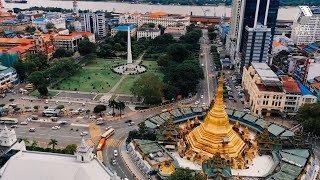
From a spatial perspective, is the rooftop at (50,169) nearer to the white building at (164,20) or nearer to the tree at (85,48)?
the tree at (85,48)

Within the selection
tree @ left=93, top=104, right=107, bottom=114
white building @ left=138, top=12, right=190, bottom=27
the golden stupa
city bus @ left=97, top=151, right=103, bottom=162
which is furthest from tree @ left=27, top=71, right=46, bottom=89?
white building @ left=138, top=12, right=190, bottom=27

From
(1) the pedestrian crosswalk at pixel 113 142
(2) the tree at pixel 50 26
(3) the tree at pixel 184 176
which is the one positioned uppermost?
(2) the tree at pixel 50 26

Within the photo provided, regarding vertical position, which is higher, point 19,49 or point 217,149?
point 19,49

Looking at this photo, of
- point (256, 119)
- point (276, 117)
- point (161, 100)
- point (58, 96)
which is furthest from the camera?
point (58, 96)

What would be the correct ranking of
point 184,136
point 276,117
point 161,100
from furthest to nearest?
point 161,100, point 276,117, point 184,136

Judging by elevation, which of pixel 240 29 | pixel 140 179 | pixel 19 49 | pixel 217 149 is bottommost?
pixel 140 179

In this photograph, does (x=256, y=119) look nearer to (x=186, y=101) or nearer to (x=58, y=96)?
(x=186, y=101)

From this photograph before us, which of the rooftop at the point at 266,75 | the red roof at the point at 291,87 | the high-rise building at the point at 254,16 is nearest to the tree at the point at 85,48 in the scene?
the high-rise building at the point at 254,16

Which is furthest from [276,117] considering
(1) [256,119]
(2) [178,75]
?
(2) [178,75]
